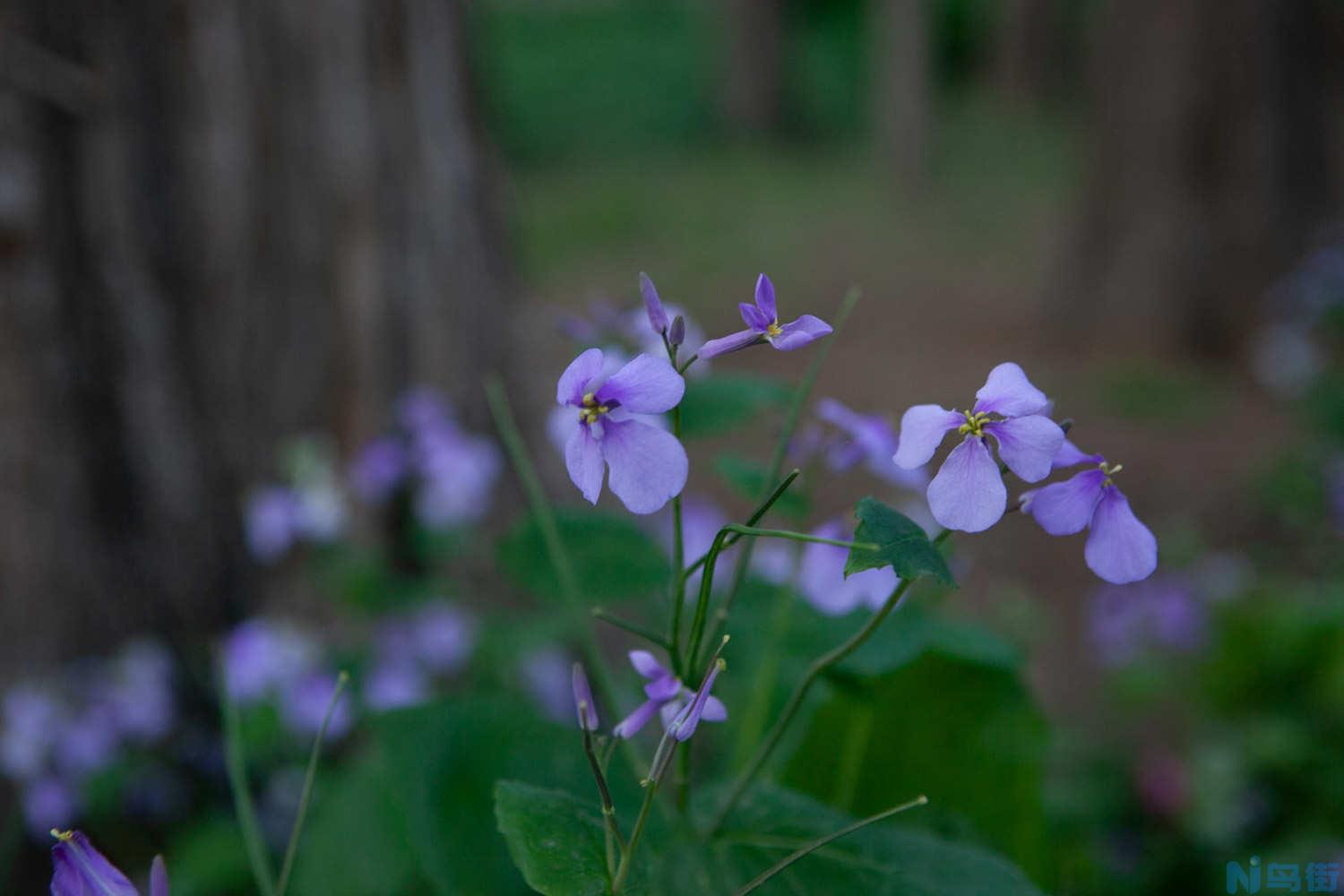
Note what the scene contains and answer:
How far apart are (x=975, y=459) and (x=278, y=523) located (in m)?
1.29

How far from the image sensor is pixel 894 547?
557 mm

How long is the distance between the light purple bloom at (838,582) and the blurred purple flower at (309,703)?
84cm

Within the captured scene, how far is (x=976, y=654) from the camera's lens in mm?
855

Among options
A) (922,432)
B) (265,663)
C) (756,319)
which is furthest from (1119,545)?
(265,663)

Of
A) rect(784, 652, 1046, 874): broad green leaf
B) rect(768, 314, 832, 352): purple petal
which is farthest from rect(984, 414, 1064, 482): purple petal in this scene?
rect(784, 652, 1046, 874): broad green leaf

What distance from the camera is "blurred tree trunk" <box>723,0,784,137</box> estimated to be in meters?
9.84

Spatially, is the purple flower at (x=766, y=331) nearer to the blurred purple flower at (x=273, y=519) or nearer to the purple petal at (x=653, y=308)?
the purple petal at (x=653, y=308)

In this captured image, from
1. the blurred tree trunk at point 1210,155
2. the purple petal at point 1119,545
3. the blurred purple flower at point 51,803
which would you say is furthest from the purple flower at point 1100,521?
the blurred tree trunk at point 1210,155

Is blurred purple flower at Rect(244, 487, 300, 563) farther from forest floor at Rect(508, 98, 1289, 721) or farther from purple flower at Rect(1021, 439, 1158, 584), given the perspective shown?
purple flower at Rect(1021, 439, 1158, 584)

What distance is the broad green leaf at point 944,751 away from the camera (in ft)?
3.37

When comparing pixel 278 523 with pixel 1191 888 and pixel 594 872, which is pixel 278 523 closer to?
pixel 594 872

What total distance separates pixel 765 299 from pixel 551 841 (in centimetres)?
32

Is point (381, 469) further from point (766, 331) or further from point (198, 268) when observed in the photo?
point (766, 331)

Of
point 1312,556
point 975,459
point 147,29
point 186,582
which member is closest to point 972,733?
point 975,459
